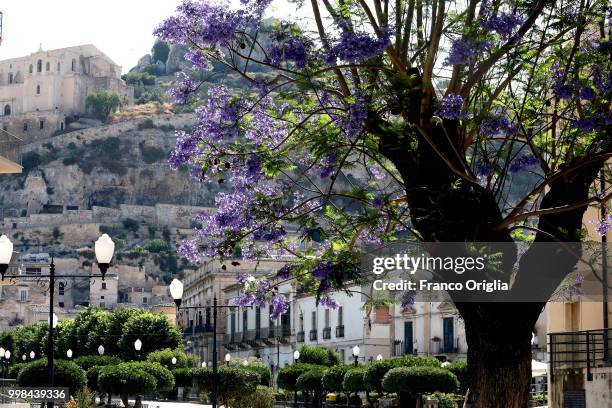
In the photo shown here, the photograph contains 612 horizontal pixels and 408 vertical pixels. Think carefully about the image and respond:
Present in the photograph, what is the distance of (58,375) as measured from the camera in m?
29.9

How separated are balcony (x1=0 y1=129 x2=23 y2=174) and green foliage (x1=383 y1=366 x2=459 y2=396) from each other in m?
13.3

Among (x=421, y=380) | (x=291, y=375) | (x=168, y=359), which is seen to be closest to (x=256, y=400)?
(x=421, y=380)

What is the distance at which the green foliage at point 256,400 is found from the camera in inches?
1298

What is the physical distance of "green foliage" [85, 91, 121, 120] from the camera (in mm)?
179750

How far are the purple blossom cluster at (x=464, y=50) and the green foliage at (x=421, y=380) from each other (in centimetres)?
2076

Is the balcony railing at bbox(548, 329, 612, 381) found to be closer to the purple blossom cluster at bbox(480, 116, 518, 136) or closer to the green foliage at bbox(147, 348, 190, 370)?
the purple blossom cluster at bbox(480, 116, 518, 136)

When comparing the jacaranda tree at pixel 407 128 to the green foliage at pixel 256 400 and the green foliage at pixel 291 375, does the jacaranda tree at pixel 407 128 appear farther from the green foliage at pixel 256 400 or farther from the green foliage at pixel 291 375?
the green foliage at pixel 291 375

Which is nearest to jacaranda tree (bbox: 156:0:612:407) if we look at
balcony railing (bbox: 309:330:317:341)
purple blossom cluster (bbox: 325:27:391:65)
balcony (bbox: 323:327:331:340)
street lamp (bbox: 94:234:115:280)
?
purple blossom cluster (bbox: 325:27:391:65)

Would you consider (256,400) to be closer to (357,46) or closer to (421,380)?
(421,380)

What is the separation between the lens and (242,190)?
1043cm

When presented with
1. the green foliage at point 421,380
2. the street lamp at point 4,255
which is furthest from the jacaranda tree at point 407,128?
the green foliage at point 421,380

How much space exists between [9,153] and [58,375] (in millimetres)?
12266

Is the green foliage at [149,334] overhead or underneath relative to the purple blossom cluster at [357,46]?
underneath

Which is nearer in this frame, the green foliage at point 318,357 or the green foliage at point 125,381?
the green foliage at point 125,381
